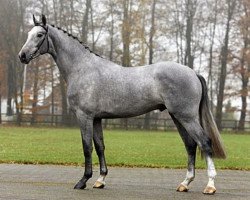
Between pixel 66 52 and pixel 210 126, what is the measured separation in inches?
105

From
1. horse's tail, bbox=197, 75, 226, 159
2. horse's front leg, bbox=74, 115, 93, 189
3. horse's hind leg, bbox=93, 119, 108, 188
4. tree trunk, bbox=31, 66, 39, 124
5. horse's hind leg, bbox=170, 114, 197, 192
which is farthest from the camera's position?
tree trunk, bbox=31, 66, 39, 124

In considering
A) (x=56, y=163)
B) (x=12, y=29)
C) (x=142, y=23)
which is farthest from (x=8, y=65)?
(x=56, y=163)

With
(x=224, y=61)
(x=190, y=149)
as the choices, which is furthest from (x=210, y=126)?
(x=224, y=61)

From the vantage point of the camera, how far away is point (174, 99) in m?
6.77

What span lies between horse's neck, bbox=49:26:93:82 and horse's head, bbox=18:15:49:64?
147 mm

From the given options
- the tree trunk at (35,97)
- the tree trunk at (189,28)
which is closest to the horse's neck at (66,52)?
the tree trunk at (35,97)

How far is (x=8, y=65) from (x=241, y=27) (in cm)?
2224

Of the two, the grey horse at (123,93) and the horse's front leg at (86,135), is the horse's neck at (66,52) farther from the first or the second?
the horse's front leg at (86,135)

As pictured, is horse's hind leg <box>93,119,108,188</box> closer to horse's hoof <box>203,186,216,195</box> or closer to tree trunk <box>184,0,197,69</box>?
horse's hoof <box>203,186,216,195</box>

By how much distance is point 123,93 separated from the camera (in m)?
7.03

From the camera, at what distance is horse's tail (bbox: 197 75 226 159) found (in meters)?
A: 6.99

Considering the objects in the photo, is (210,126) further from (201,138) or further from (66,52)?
(66,52)

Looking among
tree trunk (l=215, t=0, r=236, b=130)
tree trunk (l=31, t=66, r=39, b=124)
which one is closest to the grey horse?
tree trunk (l=31, t=66, r=39, b=124)

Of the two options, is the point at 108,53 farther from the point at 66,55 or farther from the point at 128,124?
the point at 66,55
